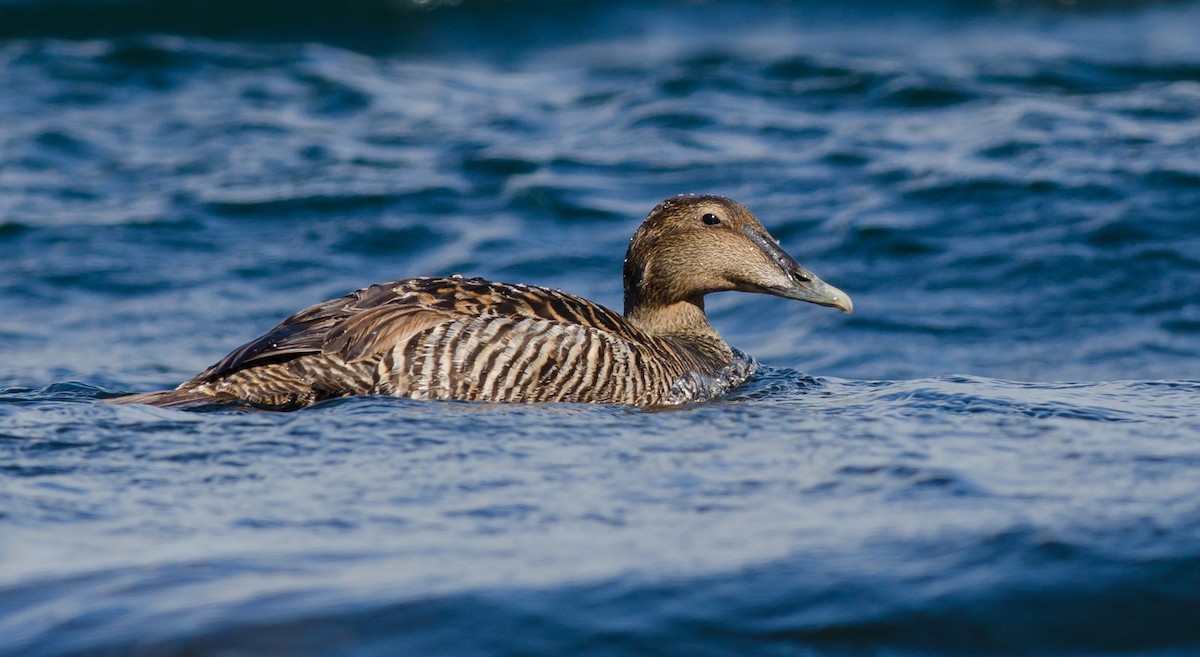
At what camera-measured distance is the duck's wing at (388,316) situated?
6309mm

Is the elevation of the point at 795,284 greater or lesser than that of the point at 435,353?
greater

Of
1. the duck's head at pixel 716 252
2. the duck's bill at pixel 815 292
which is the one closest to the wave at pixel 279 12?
the duck's head at pixel 716 252

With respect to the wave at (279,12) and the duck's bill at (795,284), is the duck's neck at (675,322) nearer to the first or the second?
the duck's bill at (795,284)

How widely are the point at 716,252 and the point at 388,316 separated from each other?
1789 millimetres

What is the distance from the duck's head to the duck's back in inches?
36.6

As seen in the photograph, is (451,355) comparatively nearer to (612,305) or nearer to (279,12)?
(612,305)

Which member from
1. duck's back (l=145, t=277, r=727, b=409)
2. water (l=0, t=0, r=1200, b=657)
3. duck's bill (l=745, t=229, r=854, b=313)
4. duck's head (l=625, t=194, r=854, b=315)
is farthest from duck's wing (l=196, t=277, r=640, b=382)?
duck's bill (l=745, t=229, r=854, b=313)

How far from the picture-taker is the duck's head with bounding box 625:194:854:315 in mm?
7430

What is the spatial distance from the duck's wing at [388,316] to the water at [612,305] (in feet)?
0.96

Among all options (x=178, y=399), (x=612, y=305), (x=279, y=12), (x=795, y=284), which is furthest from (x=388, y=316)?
(x=279, y=12)

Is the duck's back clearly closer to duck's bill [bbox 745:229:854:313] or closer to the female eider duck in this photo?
the female eider duck

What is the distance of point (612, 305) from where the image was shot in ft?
34.6

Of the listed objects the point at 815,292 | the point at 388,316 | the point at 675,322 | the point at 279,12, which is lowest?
the point at 388,316

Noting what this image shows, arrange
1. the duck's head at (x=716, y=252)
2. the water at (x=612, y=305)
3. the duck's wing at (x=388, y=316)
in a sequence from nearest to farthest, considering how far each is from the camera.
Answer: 1. the water at (x=612, y=305)
2. the duck's wing at (x=388, y=316)
3. the duck's head at (x=716, y=252)
